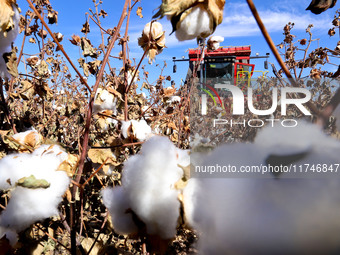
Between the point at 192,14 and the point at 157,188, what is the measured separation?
0.30 m

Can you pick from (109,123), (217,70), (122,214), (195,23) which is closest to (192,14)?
(195,23)

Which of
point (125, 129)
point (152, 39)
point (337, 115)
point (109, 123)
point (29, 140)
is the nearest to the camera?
point (337, 115)

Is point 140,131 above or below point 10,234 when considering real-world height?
above

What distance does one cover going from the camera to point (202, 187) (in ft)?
1.08

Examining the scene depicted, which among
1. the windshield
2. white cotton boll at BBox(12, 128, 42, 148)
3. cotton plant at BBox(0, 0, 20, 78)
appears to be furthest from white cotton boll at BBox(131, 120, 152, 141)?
the windshield

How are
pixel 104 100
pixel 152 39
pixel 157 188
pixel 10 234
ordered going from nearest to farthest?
1. pixel 157 188
2. pixel 10 234
3. pixel 152 39
4. pixel 104 100

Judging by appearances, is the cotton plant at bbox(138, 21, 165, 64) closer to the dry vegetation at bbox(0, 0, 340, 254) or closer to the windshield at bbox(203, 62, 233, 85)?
the dry vegetation at bbox(0, 0, 340, 254)

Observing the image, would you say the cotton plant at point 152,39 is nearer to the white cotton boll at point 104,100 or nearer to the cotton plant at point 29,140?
the white cotton boll at point 104,100

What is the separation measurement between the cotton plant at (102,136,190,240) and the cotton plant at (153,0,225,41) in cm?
20

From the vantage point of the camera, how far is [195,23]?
505mm

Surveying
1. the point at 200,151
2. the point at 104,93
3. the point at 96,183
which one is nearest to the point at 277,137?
the point at 200,151

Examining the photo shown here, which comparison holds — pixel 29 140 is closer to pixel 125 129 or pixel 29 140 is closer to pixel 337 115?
pixel 125 129

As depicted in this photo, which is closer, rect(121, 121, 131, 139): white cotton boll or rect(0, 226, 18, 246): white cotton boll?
rect(0, 226, 18, 246): white cotton boll

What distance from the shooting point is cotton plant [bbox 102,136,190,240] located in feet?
1.46
